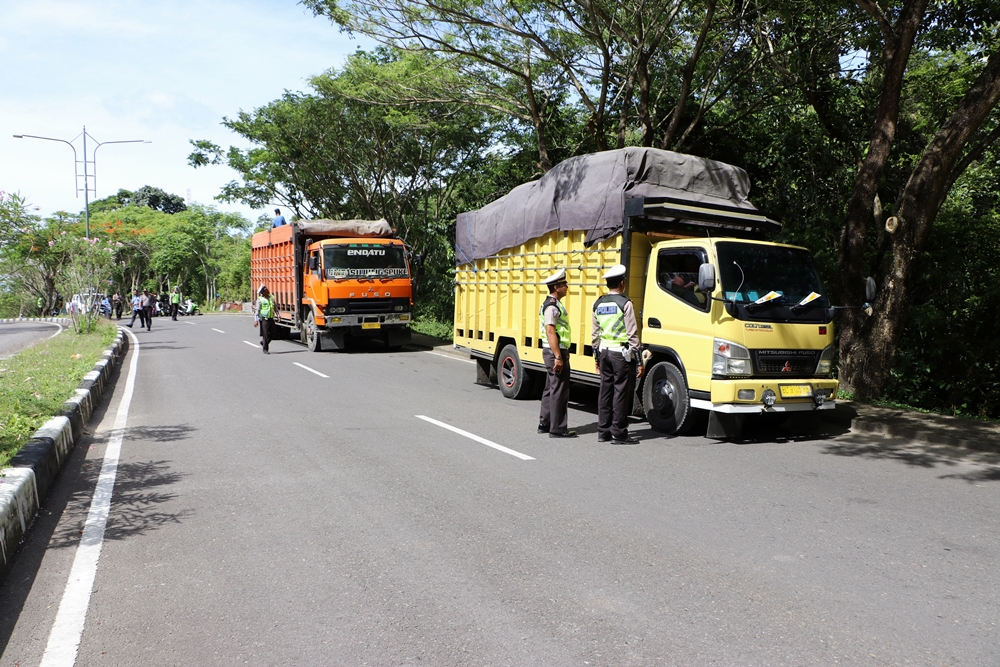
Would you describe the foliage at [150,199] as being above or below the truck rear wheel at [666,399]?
above

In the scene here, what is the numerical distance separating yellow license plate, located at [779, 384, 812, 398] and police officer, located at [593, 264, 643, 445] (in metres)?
1.53

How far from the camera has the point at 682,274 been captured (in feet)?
28.5

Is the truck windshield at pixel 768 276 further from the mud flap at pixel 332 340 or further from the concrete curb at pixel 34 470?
the mud flap at pixel 332 340

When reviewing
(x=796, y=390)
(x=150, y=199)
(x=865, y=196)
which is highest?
(x=150, y=199)

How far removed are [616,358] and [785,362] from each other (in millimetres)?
1779

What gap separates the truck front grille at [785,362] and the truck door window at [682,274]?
30.0 inches

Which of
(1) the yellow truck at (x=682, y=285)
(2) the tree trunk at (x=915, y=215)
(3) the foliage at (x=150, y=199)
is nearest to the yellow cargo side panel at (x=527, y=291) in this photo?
(1) the yellow truck at (x=682, y=285)

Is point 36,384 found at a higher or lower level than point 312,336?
lower

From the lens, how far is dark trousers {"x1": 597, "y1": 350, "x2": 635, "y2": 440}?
808cm

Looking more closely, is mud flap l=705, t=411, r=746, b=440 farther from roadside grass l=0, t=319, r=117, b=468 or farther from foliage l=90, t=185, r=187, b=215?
foliage l=90, t=185, r=187, b=215

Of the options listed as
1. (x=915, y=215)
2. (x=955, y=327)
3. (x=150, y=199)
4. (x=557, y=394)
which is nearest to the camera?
(x=557, y=394)

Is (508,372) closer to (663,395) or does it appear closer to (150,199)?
(663,395)

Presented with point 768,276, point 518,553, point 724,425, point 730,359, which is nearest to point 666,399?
point 724,425

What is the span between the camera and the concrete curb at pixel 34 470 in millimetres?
4826
